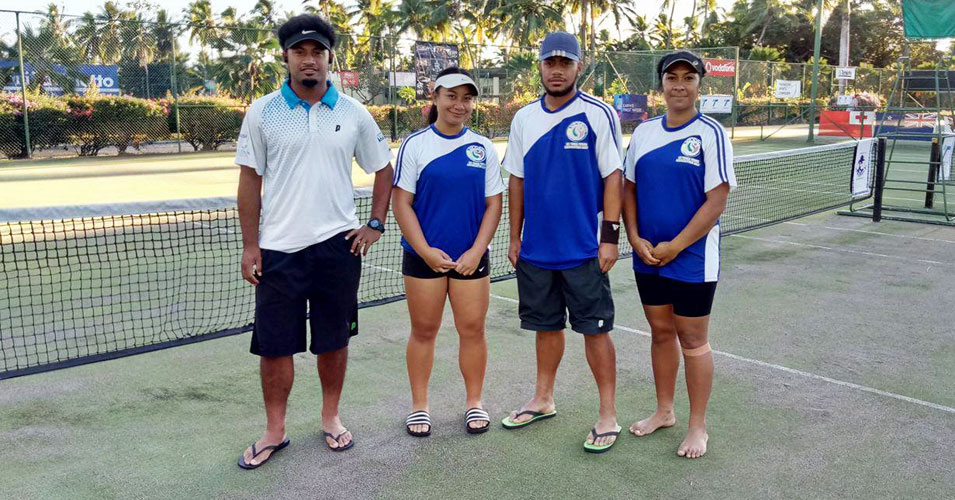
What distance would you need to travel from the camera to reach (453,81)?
393cm

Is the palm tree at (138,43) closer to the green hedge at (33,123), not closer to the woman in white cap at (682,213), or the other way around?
the green hedge at (33,123)

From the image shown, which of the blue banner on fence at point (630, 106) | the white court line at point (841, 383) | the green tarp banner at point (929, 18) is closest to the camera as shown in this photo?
the white court line at point (841, 383)

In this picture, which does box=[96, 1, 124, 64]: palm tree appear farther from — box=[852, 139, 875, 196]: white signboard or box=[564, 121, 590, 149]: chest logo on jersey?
box=[564, 121, 590, 149]: chest logo on jersey

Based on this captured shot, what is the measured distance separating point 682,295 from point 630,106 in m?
25.6

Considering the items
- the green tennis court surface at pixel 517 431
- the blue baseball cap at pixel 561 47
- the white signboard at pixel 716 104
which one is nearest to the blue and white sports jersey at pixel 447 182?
the blue baseball cap at pixel 561 47

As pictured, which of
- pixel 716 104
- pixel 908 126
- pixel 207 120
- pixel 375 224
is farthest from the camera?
pixel 716 104

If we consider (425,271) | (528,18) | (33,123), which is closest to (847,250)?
(425,271)

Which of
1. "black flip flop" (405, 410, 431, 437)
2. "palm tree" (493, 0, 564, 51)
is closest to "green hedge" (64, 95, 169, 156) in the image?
"black flip flop" (405, 410, 431, 437)

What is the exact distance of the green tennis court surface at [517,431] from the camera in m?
3.60

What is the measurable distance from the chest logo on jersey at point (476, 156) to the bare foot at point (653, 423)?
5.11 feet

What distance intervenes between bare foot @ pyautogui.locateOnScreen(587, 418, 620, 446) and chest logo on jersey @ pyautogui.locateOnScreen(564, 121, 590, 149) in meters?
1.37

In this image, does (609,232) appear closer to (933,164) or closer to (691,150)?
(691,150)

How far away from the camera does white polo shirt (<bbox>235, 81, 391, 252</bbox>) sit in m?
3.63

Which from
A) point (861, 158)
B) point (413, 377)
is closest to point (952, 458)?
point (413, 377)
